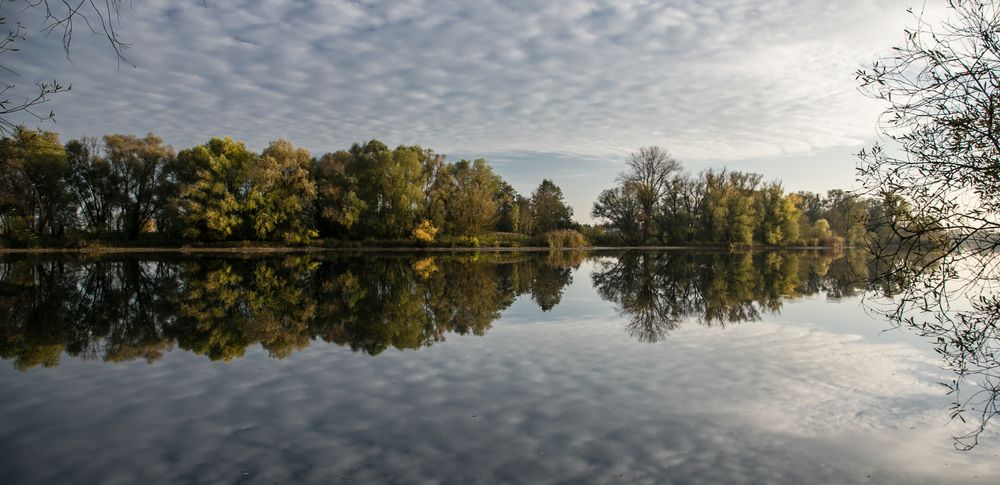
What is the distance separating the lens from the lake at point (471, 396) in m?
5.47

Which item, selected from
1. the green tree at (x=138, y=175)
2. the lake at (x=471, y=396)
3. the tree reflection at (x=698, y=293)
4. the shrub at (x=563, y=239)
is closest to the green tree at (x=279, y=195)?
the green tree at (x=138, y=175)

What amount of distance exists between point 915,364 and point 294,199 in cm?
5154

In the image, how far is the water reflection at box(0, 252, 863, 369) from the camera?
11320mm

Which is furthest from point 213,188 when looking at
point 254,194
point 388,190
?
point 388,190

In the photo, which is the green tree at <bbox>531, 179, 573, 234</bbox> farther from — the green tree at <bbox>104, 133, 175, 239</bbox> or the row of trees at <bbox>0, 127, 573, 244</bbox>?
the green tree at <bbox>104, 133, 175, 239</bbox>

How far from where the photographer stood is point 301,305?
634 inches

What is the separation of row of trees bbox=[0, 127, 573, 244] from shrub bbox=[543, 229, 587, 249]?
6.61 m

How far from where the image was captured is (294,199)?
54.3m

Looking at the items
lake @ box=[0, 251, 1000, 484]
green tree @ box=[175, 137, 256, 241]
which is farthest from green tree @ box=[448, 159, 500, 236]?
lake @ box=[0, 251, 1000, 484]

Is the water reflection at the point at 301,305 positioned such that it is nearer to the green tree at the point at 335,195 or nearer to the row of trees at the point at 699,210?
the green tree at the point at 335,195

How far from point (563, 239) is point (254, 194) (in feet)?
101

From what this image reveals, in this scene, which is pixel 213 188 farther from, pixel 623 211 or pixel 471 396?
pixel 471 396

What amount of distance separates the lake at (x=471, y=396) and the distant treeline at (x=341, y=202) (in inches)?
1599

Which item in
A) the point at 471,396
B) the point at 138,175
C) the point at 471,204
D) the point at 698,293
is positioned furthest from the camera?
the point at 471,204
